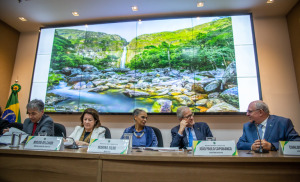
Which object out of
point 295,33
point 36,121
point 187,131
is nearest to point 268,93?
point 295,33

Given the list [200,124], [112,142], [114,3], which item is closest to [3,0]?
[114,3]

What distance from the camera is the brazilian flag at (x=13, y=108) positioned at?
3.27 meters

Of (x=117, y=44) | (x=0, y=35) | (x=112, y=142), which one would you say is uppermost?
(x=0, y=35)

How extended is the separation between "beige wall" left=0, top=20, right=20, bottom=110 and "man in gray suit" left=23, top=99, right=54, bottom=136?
6.32 feet

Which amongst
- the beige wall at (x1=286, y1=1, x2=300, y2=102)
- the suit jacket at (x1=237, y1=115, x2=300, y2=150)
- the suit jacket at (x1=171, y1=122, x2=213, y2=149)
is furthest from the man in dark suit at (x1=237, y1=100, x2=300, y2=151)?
the beige wall at (x1=286, y1=1, x2=300, y2=102)

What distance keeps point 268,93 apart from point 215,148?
2.54 m

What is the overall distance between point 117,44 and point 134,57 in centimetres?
45

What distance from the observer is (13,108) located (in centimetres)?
337

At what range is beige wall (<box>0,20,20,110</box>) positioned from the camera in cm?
359

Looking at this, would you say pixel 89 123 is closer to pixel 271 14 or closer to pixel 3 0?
pixel 3 0

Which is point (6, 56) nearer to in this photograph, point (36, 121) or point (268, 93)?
point (36, 121)

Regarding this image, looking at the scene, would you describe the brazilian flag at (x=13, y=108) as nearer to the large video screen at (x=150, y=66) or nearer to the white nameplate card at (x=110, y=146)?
the large video screen at (x=150, y=66)

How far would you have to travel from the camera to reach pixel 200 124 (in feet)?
7.78

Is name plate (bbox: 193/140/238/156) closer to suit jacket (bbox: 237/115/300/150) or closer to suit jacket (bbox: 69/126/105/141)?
suit jacket (bbox: 237/115/300/150)
